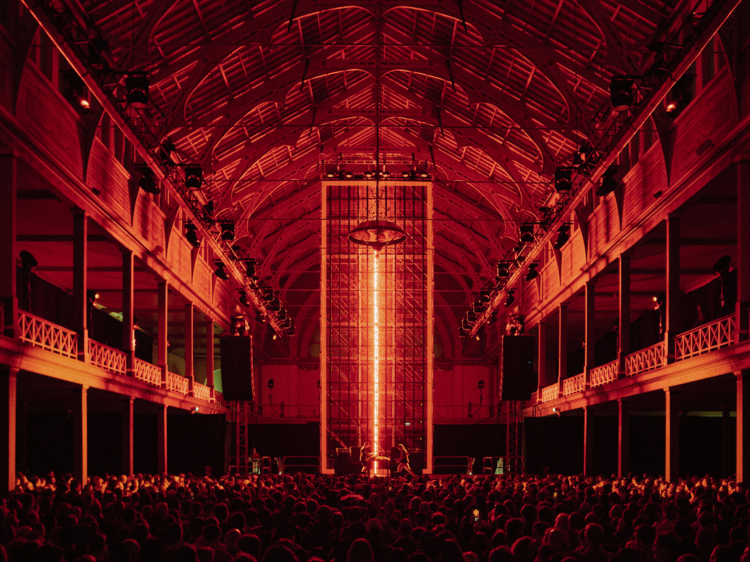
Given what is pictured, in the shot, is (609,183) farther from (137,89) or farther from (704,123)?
(137,89)

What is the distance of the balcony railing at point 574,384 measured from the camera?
32.3m

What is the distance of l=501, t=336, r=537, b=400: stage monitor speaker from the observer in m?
34.0

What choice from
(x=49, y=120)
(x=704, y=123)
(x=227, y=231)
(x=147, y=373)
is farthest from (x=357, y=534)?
(x=227, y=231)

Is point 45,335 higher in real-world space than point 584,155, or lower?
lower

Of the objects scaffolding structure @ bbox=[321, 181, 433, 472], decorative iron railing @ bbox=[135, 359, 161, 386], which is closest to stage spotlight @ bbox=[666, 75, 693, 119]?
scaffolding structure @ bbox=[321, 181, 433, 472]

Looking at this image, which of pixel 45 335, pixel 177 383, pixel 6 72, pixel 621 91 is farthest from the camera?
pixel 177 383

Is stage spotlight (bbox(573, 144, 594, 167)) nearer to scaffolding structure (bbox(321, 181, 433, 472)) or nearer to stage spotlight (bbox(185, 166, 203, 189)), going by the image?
scaffolding structure (bbox(321, 181, 433, 472))

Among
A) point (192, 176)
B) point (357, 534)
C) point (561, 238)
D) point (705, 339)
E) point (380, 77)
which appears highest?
point (380, 77)

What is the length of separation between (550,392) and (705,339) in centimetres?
1817

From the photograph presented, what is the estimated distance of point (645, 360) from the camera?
24953mm

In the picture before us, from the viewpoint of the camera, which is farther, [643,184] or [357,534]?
[643,184]

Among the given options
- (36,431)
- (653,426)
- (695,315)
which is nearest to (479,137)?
(695,315)

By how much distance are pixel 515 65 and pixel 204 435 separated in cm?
1798

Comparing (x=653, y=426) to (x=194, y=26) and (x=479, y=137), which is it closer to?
(x=479, y=137)
